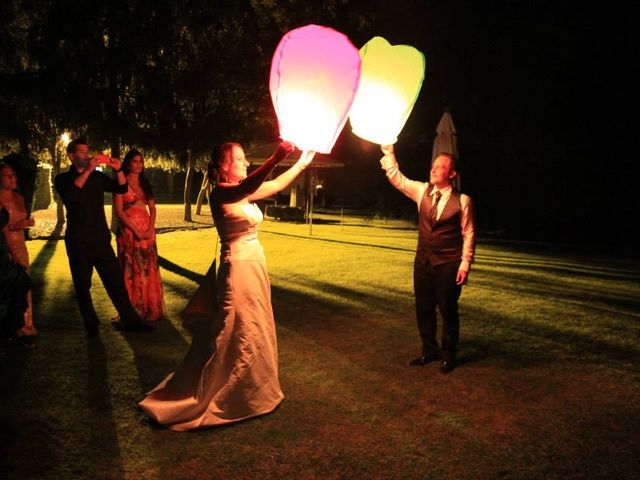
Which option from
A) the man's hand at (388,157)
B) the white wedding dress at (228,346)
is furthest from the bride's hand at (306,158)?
the man's hand at (388,157)

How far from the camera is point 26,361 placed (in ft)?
16.8

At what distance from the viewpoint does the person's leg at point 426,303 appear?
5.19 metres

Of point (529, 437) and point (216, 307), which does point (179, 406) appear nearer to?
point (216, 307)

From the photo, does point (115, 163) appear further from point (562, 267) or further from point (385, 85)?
point (562, 267)

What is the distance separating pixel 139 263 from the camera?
6488 mm

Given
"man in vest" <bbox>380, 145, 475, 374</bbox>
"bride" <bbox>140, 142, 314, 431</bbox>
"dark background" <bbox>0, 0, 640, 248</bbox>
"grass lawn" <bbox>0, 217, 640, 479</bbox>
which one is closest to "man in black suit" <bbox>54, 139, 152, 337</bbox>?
"grass lawn" <bbox>0, 217, 640, 479</bbox>

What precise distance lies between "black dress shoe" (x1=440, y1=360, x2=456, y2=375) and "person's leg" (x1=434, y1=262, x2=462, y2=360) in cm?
4

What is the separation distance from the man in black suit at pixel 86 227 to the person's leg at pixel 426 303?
342 cm

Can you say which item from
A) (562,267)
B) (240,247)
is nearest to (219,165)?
(240,247)

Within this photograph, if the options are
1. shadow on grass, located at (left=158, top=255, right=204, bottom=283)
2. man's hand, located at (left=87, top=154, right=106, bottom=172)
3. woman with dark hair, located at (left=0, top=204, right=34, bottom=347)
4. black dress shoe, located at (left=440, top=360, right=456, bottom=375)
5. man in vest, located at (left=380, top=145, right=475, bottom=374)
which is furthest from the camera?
shadow on grass, located at (left=158, top=255, right=204, bottom=283)

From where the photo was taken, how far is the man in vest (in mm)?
4961

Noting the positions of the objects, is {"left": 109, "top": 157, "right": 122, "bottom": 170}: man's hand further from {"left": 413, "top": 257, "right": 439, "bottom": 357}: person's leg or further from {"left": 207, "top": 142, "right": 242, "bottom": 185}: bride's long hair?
{"left": 413, "top": 257, "right": 439, "bottom": 357}: person's leg

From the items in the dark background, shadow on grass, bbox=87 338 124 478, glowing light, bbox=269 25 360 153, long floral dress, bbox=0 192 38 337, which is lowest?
shadow on grass, bbox=87 338 124 478

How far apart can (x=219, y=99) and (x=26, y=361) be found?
46.9 feet
